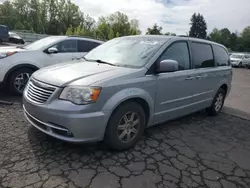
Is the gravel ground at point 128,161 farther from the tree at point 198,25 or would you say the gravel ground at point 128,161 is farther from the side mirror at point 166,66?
the tree at point 198,25

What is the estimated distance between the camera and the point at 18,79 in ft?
19.1

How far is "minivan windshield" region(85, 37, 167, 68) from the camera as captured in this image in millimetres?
3797

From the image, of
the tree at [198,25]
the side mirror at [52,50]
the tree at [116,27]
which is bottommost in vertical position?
the side mirror at [52,50]

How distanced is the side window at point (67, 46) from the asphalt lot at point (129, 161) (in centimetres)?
273

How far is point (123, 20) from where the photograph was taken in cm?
4950

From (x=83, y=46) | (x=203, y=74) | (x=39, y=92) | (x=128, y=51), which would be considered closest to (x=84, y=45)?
(x=83, y=46)

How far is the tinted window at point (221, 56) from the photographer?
18.0ft

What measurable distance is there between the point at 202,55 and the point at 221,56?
3.45ft

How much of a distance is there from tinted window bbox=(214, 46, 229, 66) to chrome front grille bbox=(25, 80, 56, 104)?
3881 mm

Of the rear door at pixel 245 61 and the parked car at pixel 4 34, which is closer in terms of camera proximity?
the parked car at pixel 4 34

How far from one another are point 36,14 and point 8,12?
764cm

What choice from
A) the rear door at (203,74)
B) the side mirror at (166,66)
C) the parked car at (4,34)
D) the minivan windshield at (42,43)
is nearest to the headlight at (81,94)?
the side mirror at (166,66)

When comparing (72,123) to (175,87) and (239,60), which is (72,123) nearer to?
(175,87)

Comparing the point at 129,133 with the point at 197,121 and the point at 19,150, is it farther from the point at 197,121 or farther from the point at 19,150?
the point at 197,121
